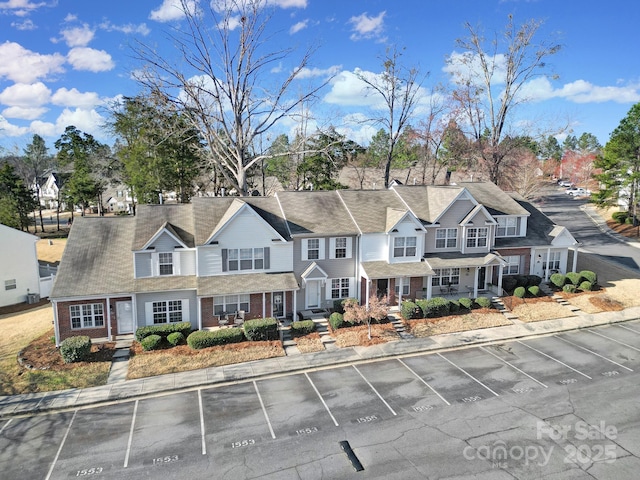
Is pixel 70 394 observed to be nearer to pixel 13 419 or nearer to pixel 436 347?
pixel 13 419

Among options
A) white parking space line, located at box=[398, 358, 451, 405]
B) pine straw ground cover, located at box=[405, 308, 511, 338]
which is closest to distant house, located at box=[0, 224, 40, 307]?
pine straw ground cover, located at box=[405, 308, 511, 338]

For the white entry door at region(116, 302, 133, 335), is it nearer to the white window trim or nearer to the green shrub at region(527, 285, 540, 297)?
the white window trim

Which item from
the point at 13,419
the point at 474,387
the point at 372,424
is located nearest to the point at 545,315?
the point at 474,387

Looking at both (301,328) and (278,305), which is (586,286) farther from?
(278,305)

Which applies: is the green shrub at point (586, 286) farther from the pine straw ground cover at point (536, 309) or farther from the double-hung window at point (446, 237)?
the double-hung window at point (446, 237)

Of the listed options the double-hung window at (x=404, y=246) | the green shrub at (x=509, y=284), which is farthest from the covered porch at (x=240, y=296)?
the green shrub at (x=509, y=284)
